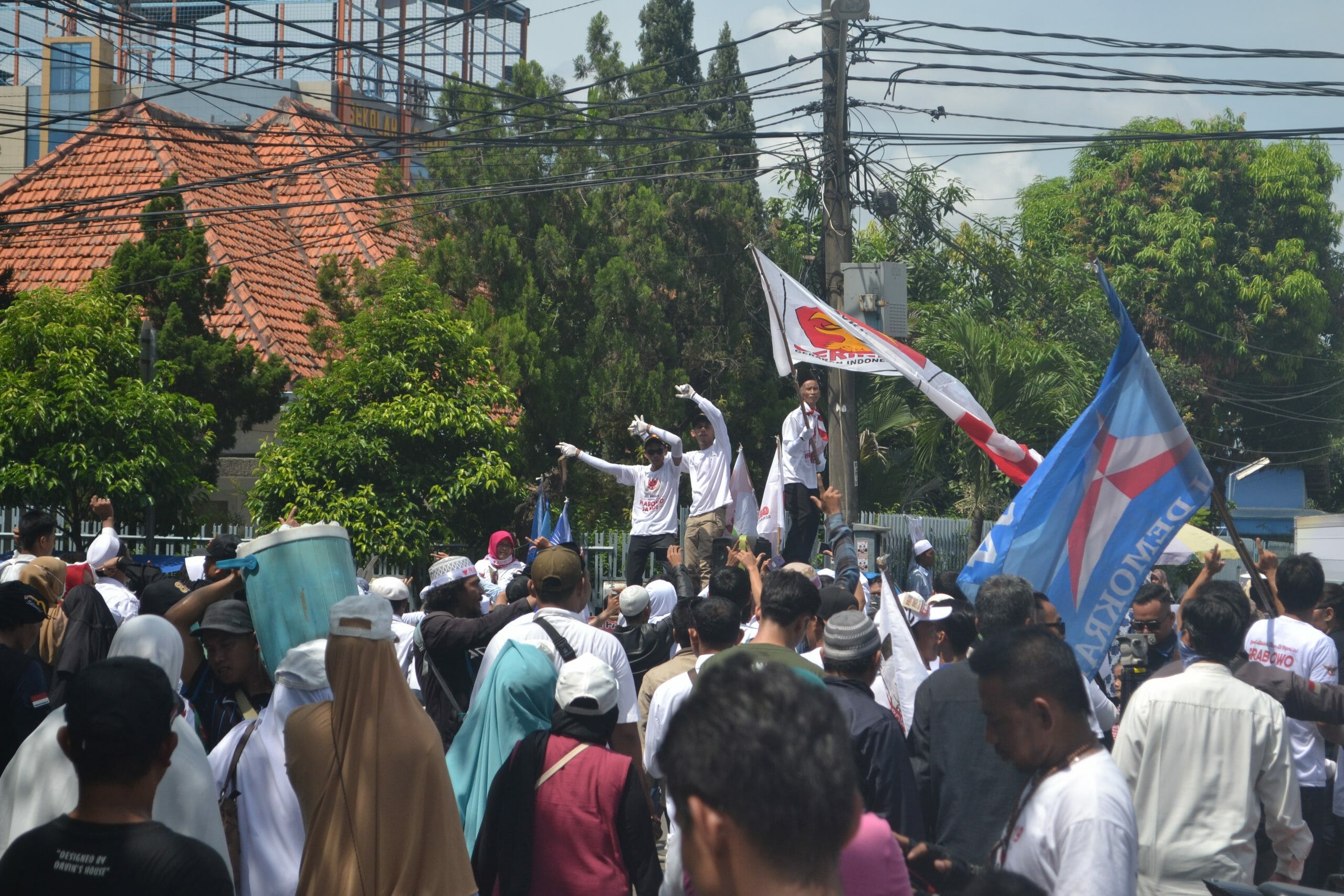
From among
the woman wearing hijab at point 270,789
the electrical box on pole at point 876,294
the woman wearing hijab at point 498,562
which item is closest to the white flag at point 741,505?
the woman wearing hijab at point 498,562

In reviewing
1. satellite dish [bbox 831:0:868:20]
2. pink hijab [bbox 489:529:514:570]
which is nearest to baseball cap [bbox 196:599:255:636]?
pink hijab [bbox 489:529:514:570]

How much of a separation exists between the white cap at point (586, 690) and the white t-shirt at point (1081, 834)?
1.38 meters

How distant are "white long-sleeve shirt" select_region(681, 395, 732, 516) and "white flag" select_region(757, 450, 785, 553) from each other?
50 cm

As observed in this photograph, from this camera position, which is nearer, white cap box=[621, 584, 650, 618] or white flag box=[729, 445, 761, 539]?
white cap box=[621, 584, 650, 618]

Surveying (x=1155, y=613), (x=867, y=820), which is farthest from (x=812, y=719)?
(x=1155, y=613)

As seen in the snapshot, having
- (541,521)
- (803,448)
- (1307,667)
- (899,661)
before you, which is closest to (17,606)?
(899,661)

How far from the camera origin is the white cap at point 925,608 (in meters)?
5.83

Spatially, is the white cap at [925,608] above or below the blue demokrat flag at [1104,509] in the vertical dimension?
below

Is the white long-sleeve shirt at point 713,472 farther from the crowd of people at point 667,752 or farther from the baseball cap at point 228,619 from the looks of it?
the baseball cap at point 228,619

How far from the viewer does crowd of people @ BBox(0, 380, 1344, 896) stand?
1940mm

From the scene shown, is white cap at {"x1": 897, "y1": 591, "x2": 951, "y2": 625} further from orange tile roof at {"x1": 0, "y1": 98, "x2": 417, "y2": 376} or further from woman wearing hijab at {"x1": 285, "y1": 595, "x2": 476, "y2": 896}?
orange tile roof at {"x1": 0, "y1": 98, "x2": 417, "y2": 376}

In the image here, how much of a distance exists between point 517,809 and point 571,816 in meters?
0.16

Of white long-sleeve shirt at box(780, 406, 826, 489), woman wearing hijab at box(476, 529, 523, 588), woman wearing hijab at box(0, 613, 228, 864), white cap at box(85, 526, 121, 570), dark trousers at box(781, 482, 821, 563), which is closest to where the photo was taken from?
woman wearing hijab at box(0, 613, 228, 864)

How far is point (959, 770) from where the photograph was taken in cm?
434
